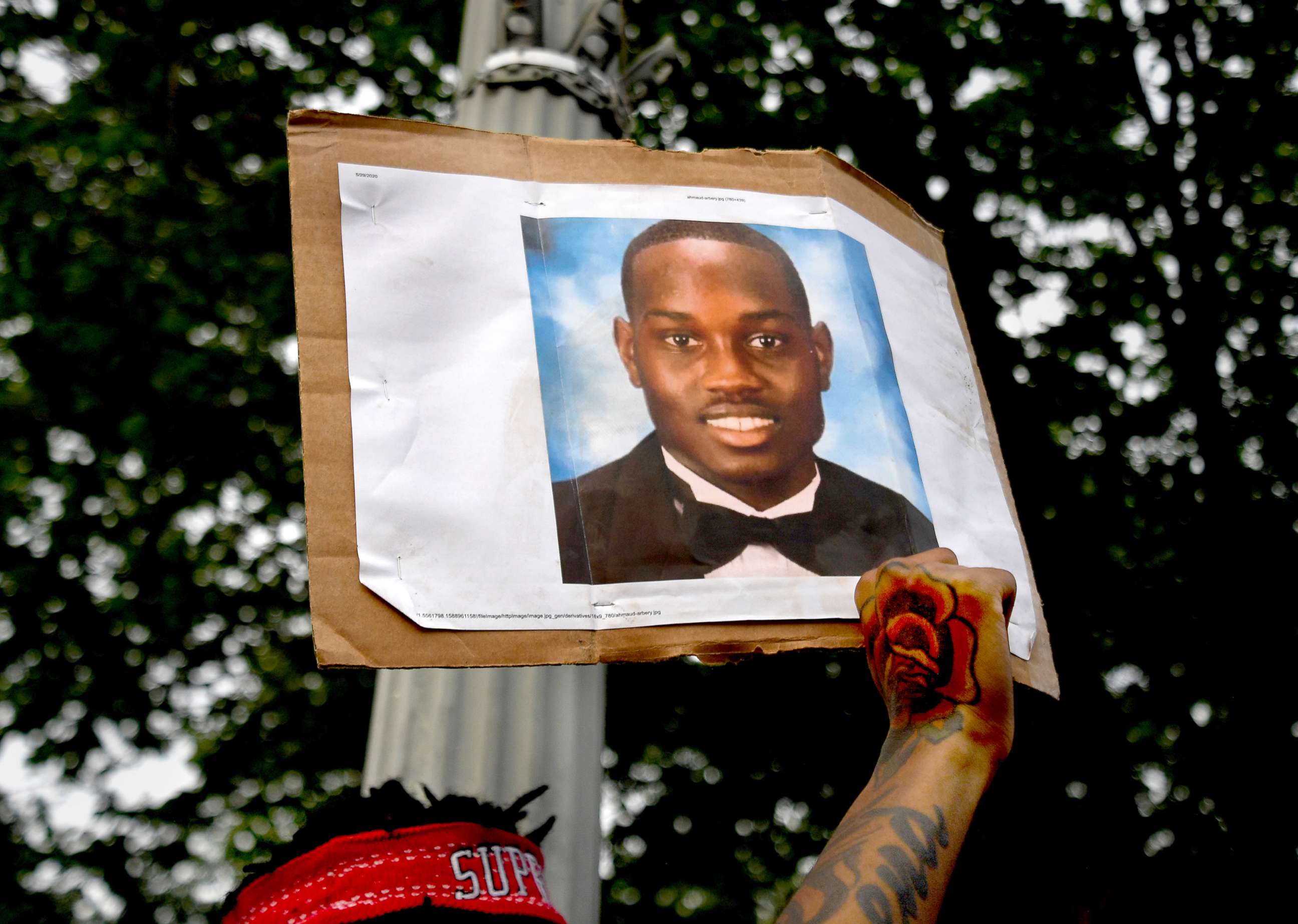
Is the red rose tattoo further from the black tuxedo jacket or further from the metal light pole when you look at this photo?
the metal light pole

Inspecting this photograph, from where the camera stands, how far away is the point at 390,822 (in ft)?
4.11

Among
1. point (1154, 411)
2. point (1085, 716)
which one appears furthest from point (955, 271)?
point (1085, 716)

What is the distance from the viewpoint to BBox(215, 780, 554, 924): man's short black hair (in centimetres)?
114

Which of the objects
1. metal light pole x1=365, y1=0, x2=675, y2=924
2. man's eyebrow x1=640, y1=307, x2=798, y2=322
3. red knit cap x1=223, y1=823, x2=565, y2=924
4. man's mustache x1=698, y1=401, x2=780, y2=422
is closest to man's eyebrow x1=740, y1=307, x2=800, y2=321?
man's eyebrow x1=640, y1=307, x2=798, y2=322

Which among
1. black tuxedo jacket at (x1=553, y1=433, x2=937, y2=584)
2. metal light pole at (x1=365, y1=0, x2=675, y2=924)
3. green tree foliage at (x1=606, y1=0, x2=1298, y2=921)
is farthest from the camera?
green tree foliage at (x1=606, y1=0, x2=1298, y2=921)

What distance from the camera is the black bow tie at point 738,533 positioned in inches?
55.1

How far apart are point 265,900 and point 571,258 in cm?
84

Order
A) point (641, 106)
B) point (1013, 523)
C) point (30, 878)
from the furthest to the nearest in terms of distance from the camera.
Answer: point (641, 106) < point (30, 878) < point (1013, 523)

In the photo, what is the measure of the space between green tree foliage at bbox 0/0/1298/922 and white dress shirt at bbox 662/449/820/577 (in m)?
2.96

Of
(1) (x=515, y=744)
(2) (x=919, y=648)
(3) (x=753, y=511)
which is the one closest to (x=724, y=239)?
(3) (x=753, y=511)

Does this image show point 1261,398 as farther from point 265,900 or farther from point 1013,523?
point 265,900

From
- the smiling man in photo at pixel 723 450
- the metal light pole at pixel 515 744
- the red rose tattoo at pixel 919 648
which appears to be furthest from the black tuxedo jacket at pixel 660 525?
the metal light pole at pixel 515 744

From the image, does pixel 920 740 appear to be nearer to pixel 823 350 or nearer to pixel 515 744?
pixel 823 350

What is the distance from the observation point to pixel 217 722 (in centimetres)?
539
